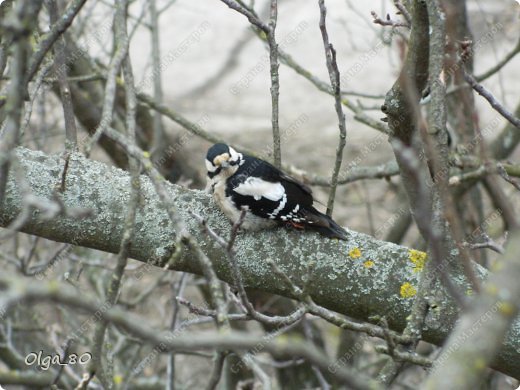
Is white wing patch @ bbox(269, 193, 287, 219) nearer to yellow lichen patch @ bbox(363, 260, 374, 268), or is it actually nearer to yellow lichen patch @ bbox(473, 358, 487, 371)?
yellow lichen patch @ bbox(363, 260, 374, 268)

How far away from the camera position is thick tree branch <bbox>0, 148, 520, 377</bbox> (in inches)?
109

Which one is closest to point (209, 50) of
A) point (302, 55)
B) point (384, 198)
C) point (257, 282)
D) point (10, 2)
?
point (302, 55)

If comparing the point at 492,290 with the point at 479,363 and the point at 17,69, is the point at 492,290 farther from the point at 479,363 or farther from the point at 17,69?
the point at 17,69

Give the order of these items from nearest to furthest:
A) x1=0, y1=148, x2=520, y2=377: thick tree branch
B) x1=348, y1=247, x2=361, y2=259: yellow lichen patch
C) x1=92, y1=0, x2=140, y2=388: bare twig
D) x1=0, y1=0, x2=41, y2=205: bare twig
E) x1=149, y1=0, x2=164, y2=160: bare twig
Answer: x1=0, y1=0, x2=41, y2=205: bare twig, x1=92, y1=0, x2=140, y2=388: bare twig, x1=0, y1=148, x2=520, y2=377: thick tree branch, x1=348, y1=247, x2=361, y2=259: yellow lichen patch, x1=149, y1=0, x2=164, y2=160: bare twig

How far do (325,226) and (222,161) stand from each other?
0.75 metres

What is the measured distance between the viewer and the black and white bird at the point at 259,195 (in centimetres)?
302

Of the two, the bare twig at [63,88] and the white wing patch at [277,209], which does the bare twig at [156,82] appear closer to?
the bare twig at [63,88]

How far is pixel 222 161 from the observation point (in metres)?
3.54

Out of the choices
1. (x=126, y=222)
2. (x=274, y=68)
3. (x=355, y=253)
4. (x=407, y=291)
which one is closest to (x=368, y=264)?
Result: (x=355, y=253)

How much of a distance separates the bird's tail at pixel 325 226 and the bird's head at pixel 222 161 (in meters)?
0.61

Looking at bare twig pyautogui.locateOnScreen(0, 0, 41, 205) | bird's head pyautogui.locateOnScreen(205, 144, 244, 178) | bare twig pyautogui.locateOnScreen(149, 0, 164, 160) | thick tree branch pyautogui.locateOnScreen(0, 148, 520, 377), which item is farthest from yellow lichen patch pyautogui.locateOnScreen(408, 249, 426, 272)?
bare twig pyautogui.locateOnScreen(149, 0, 164, 160)

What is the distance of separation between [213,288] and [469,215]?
3.21 metres

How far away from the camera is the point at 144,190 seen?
291cm

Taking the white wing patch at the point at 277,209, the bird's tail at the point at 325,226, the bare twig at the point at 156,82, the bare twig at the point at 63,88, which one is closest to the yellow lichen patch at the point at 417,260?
the bird's tail at the point at 325,226
